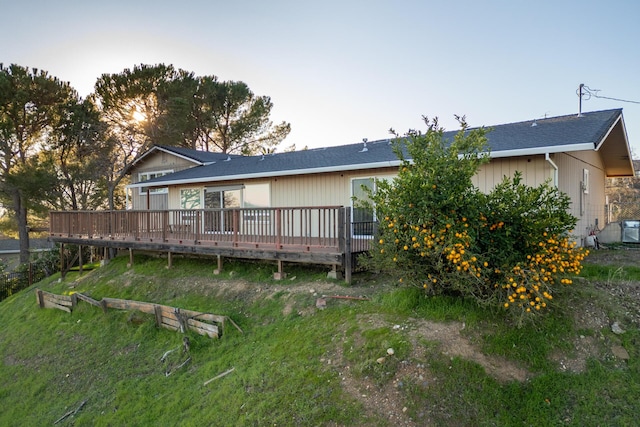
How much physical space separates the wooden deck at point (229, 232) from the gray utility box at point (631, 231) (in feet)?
25.1

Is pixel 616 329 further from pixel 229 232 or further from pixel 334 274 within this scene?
pixel 229 232

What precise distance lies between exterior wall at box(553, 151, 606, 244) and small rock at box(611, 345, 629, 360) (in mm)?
3476

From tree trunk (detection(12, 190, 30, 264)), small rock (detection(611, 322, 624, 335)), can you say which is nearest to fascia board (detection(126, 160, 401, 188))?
small rock (detection(611, 322, 624, 335))

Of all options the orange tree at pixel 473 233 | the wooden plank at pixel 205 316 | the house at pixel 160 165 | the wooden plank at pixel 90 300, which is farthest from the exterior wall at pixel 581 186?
the house at pixel 160 165

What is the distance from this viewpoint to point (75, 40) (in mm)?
14492

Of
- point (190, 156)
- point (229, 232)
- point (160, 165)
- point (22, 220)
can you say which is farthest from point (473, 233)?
point (22, 220)

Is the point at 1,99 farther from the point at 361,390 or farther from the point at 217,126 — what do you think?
the point at 361,390

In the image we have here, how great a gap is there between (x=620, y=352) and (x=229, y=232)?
7.71m

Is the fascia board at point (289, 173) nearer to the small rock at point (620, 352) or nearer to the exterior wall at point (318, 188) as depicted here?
the exterior wall at point (318, 188)

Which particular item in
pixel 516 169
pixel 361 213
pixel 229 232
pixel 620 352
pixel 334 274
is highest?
pixel 516 169

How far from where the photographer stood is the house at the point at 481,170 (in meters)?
7.51

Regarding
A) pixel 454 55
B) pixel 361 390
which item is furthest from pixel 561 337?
pixel 454 55

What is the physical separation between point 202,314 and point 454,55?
11602 mm

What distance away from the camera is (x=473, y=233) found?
462cm
